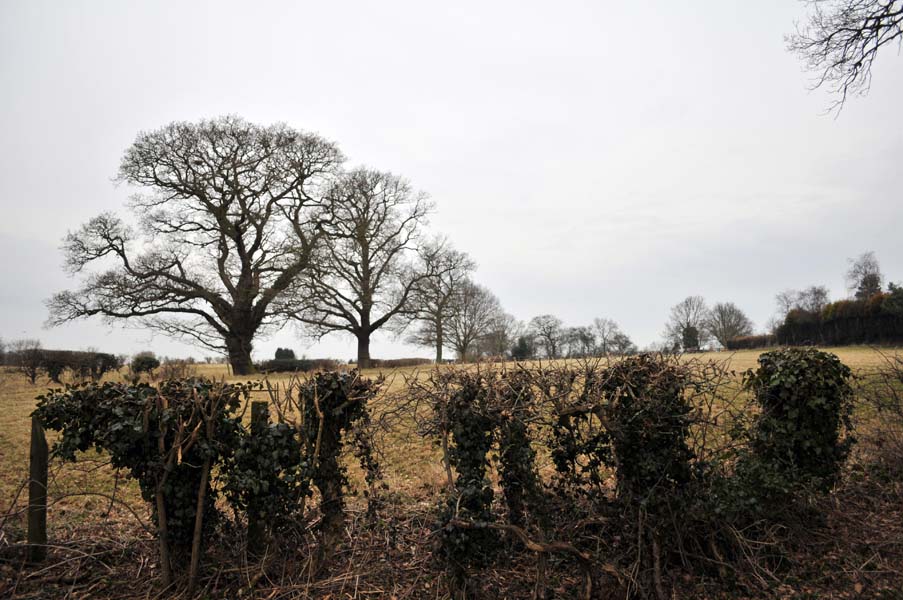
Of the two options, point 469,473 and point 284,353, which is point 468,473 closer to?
point 469,473

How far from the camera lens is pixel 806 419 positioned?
20.2 ft

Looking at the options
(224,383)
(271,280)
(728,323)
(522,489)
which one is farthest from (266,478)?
(728,323)

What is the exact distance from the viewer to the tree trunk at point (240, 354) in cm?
3014

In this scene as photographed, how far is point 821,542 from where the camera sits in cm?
561

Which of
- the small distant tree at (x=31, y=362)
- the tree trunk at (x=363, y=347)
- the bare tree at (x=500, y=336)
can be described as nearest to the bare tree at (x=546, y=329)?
the bare tree at (x=500, y=336)

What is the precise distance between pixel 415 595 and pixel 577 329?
55532mm

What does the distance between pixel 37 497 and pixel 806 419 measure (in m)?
Answer: 8.18

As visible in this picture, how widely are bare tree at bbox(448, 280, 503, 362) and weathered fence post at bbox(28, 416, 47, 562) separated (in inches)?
1281

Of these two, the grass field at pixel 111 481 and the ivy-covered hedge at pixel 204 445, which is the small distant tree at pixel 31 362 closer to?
the grass field at pixel 111 481

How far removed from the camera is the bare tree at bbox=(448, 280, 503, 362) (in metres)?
40.3

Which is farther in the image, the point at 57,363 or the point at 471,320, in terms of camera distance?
the point at 471,320

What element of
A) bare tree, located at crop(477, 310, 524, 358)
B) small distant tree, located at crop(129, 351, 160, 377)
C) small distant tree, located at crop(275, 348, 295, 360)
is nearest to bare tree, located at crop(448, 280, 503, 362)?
bare tree, located at crop(477, 310, 524, 358)

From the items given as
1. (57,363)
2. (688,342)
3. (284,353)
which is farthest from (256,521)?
(284,353)

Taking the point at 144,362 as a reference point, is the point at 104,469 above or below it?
below
